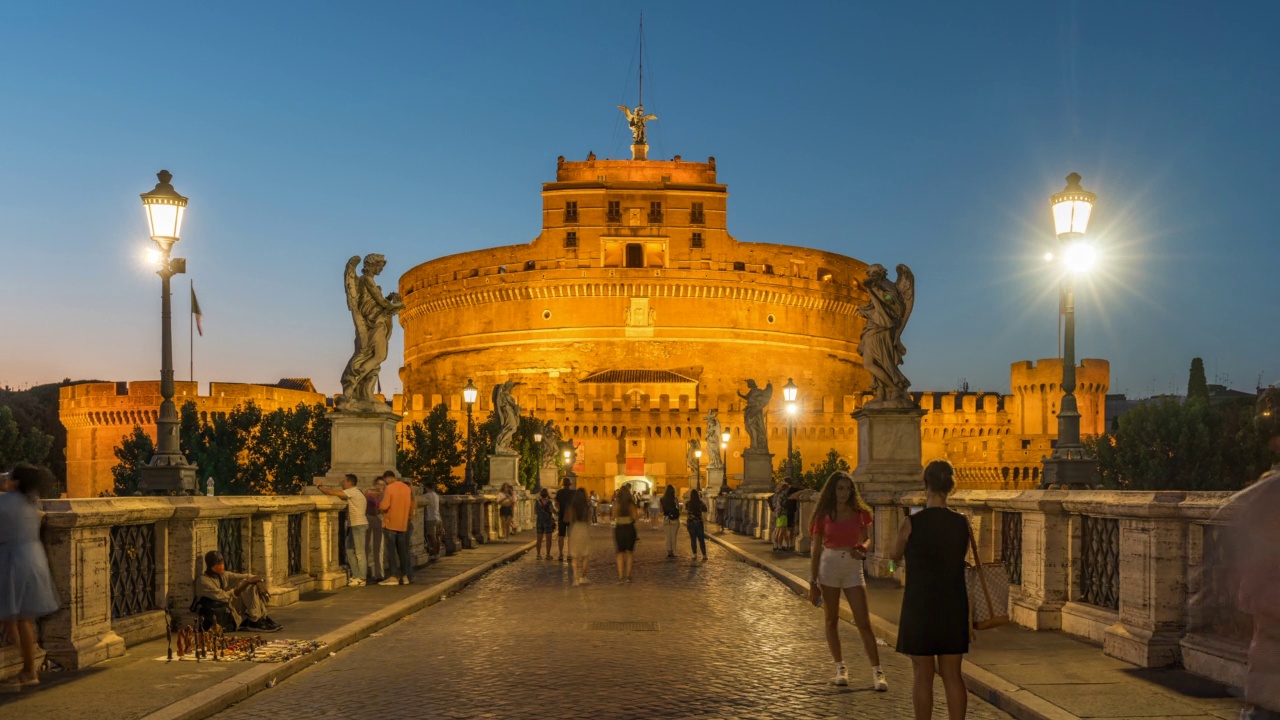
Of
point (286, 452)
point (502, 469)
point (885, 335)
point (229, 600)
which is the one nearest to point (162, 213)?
point (229, 600)

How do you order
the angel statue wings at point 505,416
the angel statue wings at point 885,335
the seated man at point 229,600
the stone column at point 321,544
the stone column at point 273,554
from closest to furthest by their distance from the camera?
the seated man at point 229,600 → the stone column at point 273,554 → the stone column at point 321,544 → the angel statue wings at point 885,335 → the angel statue wings at point 505,416

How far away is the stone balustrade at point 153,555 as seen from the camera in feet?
26.6

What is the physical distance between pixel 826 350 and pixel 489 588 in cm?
7534

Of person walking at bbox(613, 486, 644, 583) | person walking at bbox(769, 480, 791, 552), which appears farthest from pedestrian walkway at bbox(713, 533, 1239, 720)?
person walking at bbox(769, 480, 791, 552)

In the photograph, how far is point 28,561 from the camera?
283 inches

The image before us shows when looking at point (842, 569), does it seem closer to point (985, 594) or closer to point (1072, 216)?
point (985, 594)

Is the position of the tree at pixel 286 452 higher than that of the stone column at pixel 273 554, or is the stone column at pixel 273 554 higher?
the stone column at pixel 273 554

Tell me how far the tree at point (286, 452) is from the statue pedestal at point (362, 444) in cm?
4285

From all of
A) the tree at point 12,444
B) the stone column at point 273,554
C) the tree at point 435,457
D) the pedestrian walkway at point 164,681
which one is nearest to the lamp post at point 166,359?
the stone column at point 273,554

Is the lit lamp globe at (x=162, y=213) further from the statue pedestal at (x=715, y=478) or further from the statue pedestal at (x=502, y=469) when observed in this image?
the statue pedestal at (x=715, y=478)

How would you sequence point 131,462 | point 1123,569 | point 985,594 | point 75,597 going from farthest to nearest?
point 131,462 → point 1123,569 → point 75,597 → point 985,594

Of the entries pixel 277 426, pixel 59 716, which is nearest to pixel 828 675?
pixel 59 716

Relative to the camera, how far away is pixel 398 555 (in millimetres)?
14953

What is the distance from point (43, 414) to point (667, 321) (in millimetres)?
51737
